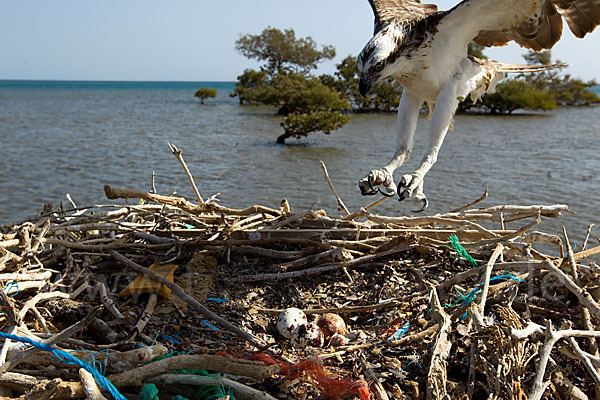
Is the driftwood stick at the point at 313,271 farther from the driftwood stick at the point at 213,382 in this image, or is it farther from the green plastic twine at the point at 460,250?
the driftwood stick at the point at 213,382

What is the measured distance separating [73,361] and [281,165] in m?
11.5

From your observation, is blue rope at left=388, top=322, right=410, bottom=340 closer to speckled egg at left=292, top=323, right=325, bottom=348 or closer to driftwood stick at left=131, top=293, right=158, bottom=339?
speckled egg at left=292, top=323, right=325, bottom=348

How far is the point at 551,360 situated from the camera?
2.41 m

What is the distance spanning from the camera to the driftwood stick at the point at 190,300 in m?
2.68

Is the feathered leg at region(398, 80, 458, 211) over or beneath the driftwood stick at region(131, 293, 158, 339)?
over

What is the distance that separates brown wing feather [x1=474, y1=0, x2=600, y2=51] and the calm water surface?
371 centimetres

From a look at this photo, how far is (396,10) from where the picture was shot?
3.64m

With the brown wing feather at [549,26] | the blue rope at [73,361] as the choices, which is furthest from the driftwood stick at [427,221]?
the blue rope at [73,361]

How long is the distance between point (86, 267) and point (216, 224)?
1.04 metres

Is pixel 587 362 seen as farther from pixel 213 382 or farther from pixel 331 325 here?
pixel 213 382

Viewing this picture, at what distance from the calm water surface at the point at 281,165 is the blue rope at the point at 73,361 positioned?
355 cm

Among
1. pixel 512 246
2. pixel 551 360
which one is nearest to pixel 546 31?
pixel 512 246

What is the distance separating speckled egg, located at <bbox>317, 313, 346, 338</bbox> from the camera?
2.85 m

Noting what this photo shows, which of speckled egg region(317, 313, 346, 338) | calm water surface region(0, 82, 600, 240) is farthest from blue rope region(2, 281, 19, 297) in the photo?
calm water surface region(0, 82, 600, 240)
